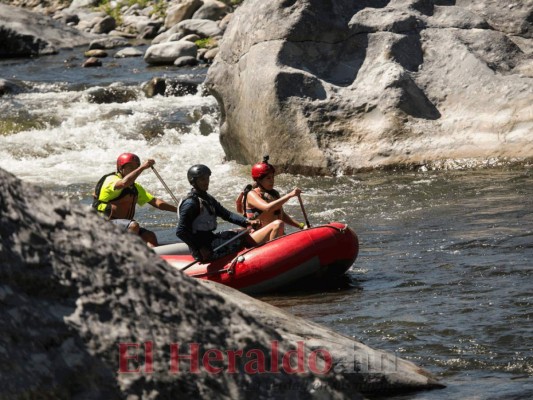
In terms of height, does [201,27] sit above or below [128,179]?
above

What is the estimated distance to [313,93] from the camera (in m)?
14.5

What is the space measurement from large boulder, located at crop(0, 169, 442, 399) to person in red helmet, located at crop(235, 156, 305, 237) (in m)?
5.67

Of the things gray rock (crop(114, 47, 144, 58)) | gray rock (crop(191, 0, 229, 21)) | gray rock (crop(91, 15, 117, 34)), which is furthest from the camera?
gray rock (crop(91, 15, 117, 34))

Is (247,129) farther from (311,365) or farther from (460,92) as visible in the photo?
(311,365)

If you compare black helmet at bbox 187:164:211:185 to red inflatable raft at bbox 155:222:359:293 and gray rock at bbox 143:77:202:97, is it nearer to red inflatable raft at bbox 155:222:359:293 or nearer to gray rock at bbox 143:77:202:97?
red inflatable raft at bbox 155:222:359:293

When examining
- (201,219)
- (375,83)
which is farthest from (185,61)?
(201,219)

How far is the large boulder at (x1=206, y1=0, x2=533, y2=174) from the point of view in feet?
45.8

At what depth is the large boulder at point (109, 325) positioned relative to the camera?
3.15 meters

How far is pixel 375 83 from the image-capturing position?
1455 centimetres

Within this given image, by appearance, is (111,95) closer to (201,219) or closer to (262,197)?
(262,197)

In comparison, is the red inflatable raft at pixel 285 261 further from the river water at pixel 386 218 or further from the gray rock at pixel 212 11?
the gray rock at pixel 212 11

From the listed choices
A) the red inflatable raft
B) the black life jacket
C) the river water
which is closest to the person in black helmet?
the red inflatable raft

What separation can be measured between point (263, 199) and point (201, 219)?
33.0 inches

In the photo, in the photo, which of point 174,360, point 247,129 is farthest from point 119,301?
point 247,129
